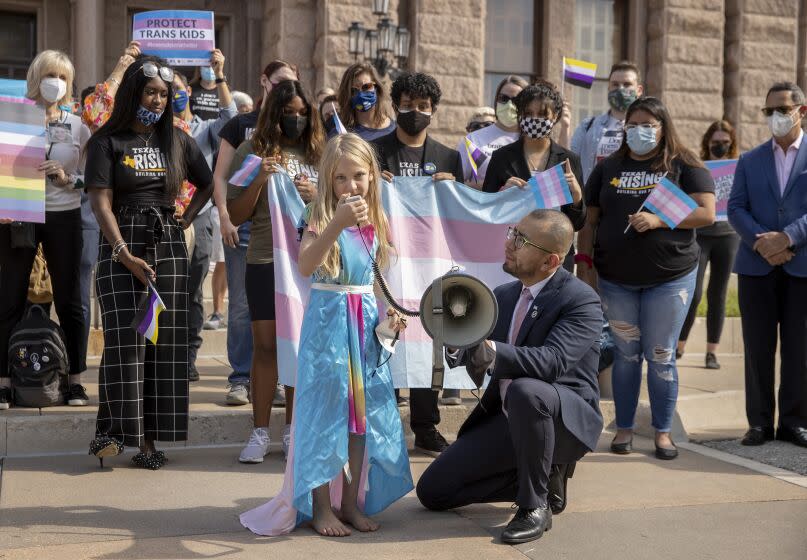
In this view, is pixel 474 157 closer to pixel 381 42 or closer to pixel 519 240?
pixel 519 240

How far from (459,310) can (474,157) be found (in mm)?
2934

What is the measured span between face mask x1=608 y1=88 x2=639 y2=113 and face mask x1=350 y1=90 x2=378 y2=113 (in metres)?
2.06

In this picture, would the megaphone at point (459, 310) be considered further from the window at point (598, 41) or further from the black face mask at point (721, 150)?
the window at point (598, 41)

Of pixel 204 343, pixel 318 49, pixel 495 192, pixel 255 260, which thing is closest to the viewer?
pixel 255 260

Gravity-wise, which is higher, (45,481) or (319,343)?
(319,343)

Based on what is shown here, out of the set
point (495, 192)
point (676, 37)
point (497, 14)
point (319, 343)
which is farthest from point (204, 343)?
point (676, 37)

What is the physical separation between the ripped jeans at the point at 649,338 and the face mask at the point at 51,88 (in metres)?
3.67

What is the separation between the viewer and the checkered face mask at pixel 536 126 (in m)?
6.17

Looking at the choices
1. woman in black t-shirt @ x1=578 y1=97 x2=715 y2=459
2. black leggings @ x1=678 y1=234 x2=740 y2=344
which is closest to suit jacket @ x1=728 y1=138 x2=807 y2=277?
woman in black t-shirt @ x1=578 y1=97 x2=715 y2=459

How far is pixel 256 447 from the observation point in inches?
226

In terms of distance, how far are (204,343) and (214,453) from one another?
2.89 meters

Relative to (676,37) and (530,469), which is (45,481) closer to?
(530,469)

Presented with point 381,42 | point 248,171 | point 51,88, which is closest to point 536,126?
point 248,171

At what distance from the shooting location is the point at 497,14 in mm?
14156
